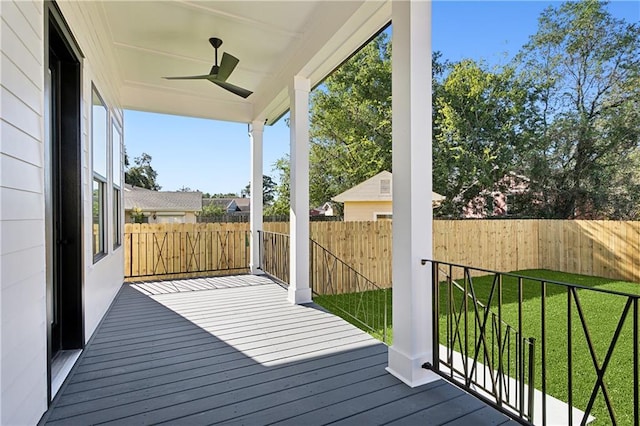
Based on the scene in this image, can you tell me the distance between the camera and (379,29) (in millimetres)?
3021

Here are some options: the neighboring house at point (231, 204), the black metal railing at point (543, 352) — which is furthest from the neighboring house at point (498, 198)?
the neighboring house at point (231, 204)

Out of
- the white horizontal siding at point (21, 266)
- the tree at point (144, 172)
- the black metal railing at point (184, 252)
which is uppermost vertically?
the tree at point (144, 172)

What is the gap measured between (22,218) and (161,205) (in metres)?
14.2

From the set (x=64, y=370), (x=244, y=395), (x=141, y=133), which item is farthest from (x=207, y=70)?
(x=141, y=133)

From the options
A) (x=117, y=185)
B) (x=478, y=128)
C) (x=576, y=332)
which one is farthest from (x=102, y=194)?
(x=478, y=128)

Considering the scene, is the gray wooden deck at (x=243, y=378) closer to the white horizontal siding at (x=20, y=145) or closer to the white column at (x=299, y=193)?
the white column at (x=299, y=193)

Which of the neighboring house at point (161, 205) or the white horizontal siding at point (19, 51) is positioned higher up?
the white horizontal siding at point (19, 51)

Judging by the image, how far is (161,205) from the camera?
14.7 meters

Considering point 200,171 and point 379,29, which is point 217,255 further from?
point 200,171

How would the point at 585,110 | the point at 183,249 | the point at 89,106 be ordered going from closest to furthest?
1. the point at 89,106
2. the point at 183,249
3. the point at 585,110

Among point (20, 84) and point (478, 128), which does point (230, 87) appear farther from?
point (478, 128)

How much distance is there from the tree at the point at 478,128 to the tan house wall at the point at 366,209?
3.28 m

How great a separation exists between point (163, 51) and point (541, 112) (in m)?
11.8

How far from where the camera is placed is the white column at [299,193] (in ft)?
13.3
